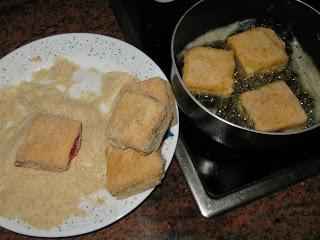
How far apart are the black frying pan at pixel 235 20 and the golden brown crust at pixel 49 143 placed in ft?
1.00

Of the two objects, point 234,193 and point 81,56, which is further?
point 81,56

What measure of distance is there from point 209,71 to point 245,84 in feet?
0.45

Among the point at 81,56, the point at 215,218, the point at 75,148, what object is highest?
the point at 81,56

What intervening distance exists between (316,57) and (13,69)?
940mm

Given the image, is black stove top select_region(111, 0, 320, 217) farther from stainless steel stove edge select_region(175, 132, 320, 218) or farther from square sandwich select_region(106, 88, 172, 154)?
square sandwich select_region(106, 88, 172, 154)

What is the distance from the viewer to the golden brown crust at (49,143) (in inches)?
32.6

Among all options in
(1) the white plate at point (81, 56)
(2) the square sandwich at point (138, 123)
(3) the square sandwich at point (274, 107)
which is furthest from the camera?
(1) the white plate at point (81, 56)

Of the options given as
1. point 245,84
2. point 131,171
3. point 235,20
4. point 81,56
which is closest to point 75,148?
point 131,171

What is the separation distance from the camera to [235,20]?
1.13 metres

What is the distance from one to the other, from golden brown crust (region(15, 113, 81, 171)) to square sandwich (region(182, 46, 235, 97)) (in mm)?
340

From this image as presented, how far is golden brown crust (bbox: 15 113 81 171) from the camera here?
83cm

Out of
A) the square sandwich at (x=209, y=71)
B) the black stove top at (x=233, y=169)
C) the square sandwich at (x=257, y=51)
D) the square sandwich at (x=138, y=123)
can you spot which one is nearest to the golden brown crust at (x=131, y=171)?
the square sandwich at (x=138, y=123)

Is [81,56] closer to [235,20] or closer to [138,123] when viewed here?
[138,123]

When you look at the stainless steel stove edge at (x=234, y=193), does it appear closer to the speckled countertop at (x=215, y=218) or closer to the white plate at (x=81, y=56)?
the speckled countertop at (x=215, y=218)
